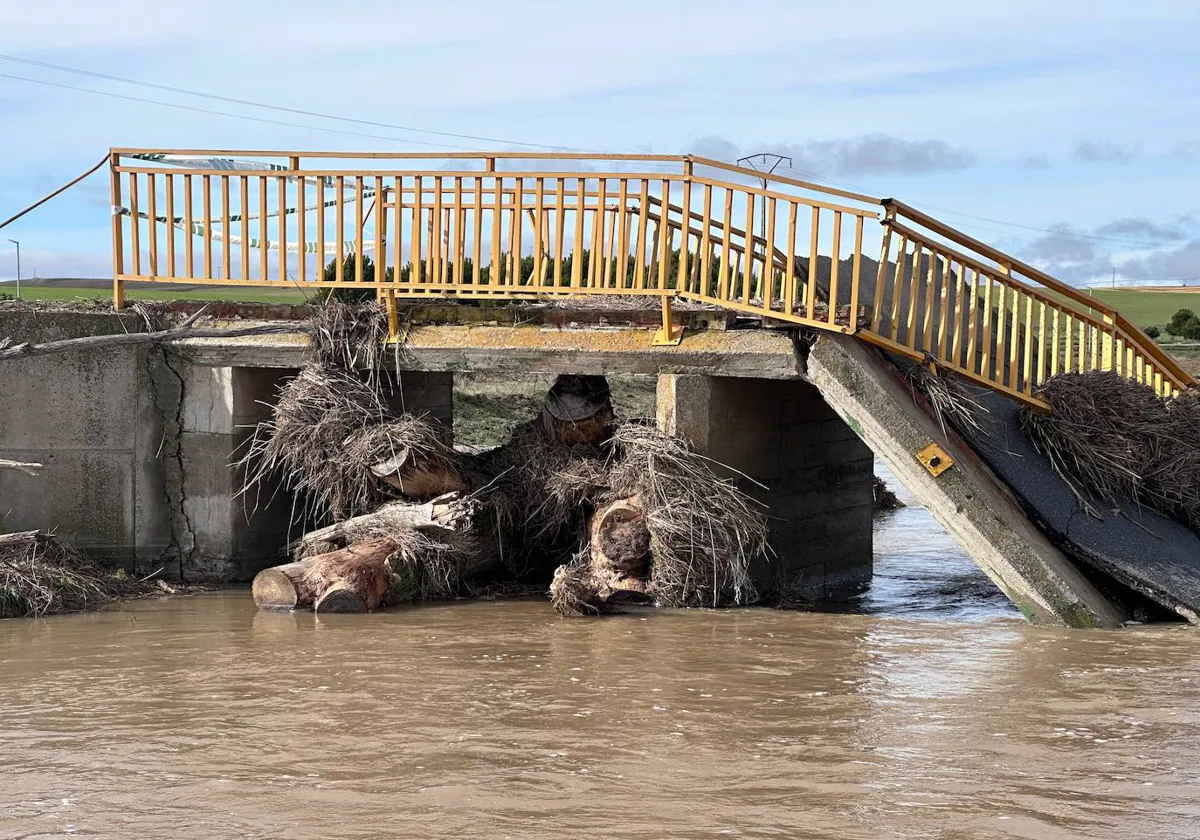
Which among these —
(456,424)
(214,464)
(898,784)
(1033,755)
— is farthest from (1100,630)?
(456,424)

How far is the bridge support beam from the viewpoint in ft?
31.0

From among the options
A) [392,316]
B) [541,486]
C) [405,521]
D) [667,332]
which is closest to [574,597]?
[541,486]

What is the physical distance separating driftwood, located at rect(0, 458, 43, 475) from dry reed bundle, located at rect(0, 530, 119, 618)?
1.64 feet

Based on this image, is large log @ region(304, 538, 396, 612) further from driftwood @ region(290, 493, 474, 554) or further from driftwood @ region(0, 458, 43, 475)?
driftwood @ region(0, 458, 43, 475)

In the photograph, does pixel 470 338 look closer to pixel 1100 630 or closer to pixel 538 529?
pixel 538 529

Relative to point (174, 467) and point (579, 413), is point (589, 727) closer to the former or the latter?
point (579, 413)

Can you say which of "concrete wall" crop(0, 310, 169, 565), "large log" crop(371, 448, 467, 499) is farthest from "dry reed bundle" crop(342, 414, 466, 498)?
"concrete wall" crop(0, 310, 169, 565)

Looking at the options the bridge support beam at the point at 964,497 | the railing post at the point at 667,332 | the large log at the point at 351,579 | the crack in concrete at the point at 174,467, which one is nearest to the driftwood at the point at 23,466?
the crack in concrete at the point at 174,467

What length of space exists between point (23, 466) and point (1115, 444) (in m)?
8.29

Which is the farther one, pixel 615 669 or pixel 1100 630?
pixel 1100 630

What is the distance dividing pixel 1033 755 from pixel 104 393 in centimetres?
803

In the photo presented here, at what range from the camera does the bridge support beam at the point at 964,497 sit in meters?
9.46

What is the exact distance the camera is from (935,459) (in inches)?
378

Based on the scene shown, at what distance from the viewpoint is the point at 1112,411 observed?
36.3 feet
